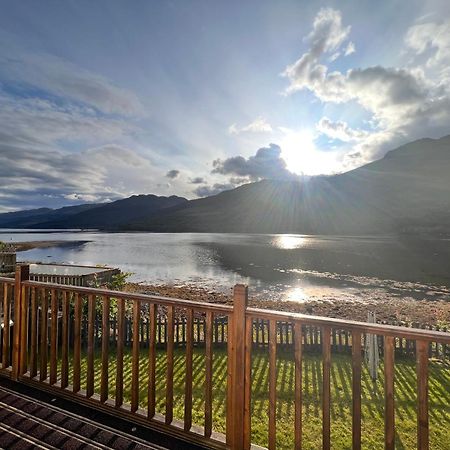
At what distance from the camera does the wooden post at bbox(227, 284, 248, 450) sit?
115 inches

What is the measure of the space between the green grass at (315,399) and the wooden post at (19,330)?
1980 mm

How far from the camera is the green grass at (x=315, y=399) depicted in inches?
192

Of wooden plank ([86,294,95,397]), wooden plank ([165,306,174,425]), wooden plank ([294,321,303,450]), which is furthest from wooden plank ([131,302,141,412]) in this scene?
wooden plank ([294,321,303,450])

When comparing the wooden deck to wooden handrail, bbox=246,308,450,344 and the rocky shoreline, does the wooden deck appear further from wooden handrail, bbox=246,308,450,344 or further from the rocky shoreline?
the rocky shoreline

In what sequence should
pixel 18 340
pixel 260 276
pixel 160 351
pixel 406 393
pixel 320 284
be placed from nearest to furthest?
pixel 18 340 → pixel 406 393 → pixel 160 351 → pixel 320 284 → pixel 260 276

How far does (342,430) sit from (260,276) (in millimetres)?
29313

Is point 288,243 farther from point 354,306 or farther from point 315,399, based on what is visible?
point 315,399

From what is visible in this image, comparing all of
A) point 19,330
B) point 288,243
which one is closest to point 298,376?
point 19,330

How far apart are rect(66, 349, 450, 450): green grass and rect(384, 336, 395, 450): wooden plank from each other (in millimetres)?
2594

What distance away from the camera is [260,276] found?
112 ft

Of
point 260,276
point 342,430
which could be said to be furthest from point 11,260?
point 260,276

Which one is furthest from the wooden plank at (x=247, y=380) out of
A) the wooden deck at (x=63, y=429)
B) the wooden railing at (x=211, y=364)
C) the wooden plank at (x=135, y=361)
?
the wooden plank at (x=135, y=361)

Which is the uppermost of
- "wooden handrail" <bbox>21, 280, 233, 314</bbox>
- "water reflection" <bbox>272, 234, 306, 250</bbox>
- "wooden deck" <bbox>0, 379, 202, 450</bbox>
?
"wooden handrail" <bbox>21, 280, 233, 314</bbox>

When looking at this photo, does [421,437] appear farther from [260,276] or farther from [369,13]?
[260,276]
